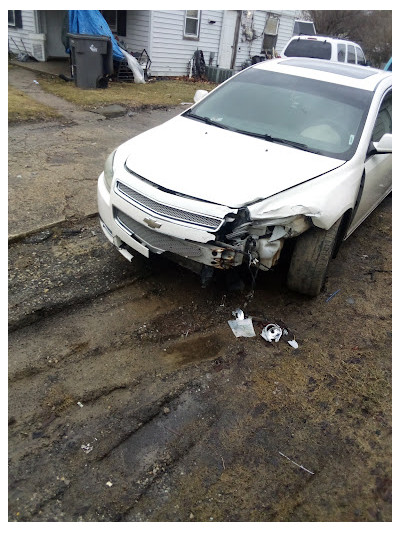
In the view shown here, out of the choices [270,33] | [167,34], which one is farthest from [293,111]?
[270,33]

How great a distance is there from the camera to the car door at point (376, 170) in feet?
12.4

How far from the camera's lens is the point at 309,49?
1109 cm

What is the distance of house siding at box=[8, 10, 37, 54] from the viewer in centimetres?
1221

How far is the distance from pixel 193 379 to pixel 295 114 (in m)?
2.63

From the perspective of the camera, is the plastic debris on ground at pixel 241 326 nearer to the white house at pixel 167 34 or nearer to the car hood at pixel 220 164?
the car hood at pixel 220 164

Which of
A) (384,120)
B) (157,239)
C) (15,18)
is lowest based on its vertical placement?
(157,239)

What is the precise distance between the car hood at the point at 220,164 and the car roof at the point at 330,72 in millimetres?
1202

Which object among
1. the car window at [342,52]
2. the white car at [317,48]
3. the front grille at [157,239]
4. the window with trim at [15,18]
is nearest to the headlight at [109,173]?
the front grille at [157,239]

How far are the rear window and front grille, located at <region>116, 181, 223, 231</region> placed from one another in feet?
33.6

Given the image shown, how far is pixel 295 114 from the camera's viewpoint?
150 inches

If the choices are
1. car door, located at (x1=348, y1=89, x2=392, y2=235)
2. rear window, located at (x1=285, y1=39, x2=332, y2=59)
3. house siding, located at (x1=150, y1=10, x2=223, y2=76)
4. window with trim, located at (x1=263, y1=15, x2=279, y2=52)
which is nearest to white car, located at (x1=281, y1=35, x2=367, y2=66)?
rear window, located at (x1=285, y1=39, x2=332, y2=59)

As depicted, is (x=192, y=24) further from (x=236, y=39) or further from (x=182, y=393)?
(x=182, y=393)

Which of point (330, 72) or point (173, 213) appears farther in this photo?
point (330, 72)

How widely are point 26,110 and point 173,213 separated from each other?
21.2 ft
